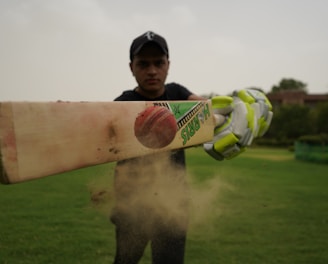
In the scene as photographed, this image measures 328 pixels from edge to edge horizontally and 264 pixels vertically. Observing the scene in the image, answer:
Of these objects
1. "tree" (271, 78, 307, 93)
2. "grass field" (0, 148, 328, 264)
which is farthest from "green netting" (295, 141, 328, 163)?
"tree" (271, 78, 307, 93)

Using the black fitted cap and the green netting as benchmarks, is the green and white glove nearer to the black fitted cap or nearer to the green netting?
the black fitted cap

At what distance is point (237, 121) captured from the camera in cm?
229

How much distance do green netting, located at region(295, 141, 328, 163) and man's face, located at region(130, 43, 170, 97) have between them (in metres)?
13.8

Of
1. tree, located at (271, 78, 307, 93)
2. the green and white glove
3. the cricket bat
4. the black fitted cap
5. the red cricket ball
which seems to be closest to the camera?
the cricket bat

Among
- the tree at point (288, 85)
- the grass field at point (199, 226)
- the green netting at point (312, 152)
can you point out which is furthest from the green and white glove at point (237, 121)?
the tree at point (288, 85)

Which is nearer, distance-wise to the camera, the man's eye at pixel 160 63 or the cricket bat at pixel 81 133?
the cricket bat at pixel 81 133

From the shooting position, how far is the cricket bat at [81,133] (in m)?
1.13

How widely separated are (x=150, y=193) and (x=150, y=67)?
738mm

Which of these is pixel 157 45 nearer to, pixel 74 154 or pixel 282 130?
pixel 74 154

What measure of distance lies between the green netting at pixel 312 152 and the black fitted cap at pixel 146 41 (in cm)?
1387

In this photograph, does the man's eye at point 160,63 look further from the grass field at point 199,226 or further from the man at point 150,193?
the grass field at point 199,226

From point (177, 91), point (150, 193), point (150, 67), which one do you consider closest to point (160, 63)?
point (150, 67)

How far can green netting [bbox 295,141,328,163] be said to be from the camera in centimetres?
1457

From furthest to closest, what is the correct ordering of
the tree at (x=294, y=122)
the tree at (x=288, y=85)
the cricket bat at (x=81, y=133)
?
the tree at (x=288, y=85)
the tree at (x=294, y=122)
the cricket bat at (x=81, y=133)
